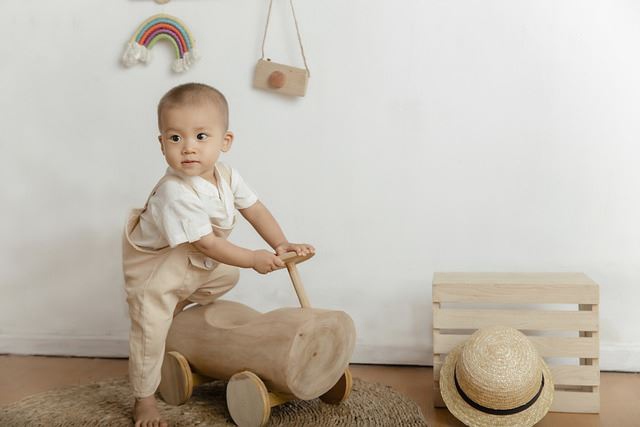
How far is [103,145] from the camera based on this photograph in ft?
8.07

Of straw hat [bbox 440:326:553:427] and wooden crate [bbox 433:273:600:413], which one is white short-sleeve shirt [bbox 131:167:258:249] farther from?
straw hat [bbox 440:326:553:427]

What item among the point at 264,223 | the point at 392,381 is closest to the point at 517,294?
the point at 392,381

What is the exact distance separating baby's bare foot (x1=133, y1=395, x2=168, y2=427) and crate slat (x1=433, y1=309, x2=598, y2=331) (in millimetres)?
786

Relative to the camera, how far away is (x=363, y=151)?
2.32 metres

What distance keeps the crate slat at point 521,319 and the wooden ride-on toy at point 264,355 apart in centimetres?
31

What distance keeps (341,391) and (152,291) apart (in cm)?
58

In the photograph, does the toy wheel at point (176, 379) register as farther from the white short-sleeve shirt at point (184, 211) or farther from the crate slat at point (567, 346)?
the crate slat at point (567, 346)

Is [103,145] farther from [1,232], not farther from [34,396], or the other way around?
[34,396]

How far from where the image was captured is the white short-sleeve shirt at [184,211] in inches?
70.0

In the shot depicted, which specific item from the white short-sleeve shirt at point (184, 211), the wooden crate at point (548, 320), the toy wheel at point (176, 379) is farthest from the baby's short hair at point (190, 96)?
the wooden crate at point (548, 320)

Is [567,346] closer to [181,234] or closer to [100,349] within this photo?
[181,234]

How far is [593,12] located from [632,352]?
103 cm

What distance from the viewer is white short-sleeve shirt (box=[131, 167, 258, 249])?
178 centimetres

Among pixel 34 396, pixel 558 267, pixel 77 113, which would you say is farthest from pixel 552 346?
pixel 77 113
